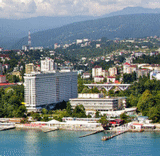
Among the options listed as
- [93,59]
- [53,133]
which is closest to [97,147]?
[53,133]

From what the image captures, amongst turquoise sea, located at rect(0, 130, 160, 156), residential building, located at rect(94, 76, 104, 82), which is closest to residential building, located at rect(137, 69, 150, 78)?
residential building, located at rect(94, 76, 104, 82)

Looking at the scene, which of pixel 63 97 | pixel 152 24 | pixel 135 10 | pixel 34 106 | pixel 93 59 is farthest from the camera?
pixel 135 10

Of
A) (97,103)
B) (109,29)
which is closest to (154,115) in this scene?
(97,103)

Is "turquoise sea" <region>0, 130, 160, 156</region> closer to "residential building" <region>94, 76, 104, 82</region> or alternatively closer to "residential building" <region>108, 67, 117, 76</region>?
"residential building" <region>94, 76, 104, 82</region>

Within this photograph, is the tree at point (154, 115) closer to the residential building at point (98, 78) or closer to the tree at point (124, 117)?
the tree at point (124, 117)

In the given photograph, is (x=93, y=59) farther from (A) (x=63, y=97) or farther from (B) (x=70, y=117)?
(B) (x=70, y=117)

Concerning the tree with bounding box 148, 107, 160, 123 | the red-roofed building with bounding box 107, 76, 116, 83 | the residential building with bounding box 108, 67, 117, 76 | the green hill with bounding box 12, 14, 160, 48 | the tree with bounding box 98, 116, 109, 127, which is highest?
the green hill with bounding box 12, 14, 160, 48

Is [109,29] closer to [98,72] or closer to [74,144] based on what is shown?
[98,72]
